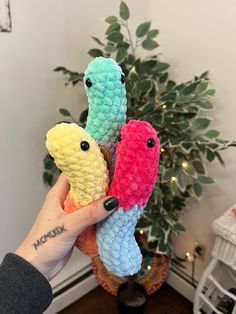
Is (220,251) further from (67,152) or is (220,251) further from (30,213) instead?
(67,152)

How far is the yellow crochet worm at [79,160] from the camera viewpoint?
440 mm

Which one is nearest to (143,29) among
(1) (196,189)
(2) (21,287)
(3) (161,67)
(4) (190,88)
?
(3) (161,67)

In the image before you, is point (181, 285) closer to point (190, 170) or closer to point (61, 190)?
point (190, 170)

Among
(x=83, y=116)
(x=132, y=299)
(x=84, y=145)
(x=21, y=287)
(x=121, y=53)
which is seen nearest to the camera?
(x=84, y=145)

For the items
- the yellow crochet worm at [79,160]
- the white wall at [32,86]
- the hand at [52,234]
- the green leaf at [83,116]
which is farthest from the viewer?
the green leaf at [83,116]

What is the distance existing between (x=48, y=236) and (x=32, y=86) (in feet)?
2.18

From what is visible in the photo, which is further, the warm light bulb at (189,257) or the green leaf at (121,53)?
the warm light bulb at (189,257)

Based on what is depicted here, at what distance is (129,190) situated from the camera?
471 mm

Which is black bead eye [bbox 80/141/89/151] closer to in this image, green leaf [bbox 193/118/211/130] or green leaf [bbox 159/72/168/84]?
green leaf [bbox 193/118/211/130]

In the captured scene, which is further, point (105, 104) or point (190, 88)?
point (190, 88)

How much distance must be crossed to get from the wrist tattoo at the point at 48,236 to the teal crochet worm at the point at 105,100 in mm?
166

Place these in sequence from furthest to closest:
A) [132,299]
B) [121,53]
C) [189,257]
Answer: [189,257]
[132,299]
[121,53]

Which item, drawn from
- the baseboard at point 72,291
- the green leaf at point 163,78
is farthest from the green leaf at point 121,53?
the baseboard at point 72,291

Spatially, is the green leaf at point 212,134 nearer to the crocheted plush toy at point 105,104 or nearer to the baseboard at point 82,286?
the crocheted plush toy at point 105,104
